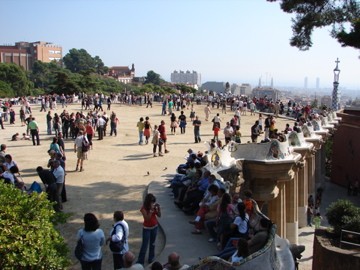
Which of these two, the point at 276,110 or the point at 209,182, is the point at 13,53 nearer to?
the point at 276,110

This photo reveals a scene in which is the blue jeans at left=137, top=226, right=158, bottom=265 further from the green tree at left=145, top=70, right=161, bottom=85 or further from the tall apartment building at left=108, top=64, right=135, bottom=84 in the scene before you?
the tall apartment building at left=108, top=64, right=135, bottom=84

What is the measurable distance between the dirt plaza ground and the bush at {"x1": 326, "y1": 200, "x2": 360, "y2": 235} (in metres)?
3.67

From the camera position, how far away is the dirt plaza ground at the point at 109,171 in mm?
11067

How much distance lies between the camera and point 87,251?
7.07m

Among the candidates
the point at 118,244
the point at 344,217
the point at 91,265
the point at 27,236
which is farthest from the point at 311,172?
the point at 27,236

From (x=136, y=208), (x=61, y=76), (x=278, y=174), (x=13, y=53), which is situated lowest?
(x=136, y=208)

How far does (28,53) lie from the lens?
504ft

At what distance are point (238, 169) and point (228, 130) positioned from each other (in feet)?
29.1

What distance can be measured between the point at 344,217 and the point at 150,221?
4.94 meters

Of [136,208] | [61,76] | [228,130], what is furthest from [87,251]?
[61,76]

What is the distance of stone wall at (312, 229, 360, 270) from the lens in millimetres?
8969

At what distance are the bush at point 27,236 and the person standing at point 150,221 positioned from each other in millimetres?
1639

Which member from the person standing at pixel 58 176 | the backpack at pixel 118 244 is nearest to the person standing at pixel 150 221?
the backpack at pixel 118 244

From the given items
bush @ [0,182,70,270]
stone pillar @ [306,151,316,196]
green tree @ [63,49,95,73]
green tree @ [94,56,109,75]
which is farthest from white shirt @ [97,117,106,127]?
A: green tree @ [63,49,95,73]
